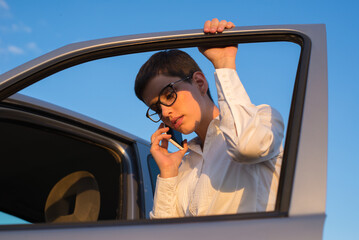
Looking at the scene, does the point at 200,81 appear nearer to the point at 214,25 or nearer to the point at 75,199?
the point at 214,25

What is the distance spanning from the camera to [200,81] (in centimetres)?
206

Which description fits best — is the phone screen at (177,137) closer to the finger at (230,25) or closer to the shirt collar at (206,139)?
the shirt collar at (206,139)

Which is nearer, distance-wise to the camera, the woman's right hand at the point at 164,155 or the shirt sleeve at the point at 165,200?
the shirt sleeve at the point at 165,200

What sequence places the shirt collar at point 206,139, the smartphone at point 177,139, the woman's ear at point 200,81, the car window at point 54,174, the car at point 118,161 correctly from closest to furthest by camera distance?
the car at point 118,161, the shirt collar at point 206,139, the woman's ear at point 200,81, the smartphone at point 177,139, the car window at point 54,174

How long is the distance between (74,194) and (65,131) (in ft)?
1.26

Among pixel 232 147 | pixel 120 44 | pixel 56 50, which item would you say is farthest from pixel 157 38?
pixel 232 147

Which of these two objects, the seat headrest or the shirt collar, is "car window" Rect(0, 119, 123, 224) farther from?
the shirt collar

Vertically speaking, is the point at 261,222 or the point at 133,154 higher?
the point at 133,154

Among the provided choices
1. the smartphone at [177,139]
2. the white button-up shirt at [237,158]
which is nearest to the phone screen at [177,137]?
the smartphone at [177,139]

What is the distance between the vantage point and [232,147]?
1311 millimetres

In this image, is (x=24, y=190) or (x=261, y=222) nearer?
(x=261, y=222)

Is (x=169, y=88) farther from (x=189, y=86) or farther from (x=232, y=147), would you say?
(x=232, y=147)

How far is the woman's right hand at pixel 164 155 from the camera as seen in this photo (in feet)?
6.45

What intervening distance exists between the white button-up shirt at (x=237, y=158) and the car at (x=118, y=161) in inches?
6.6
